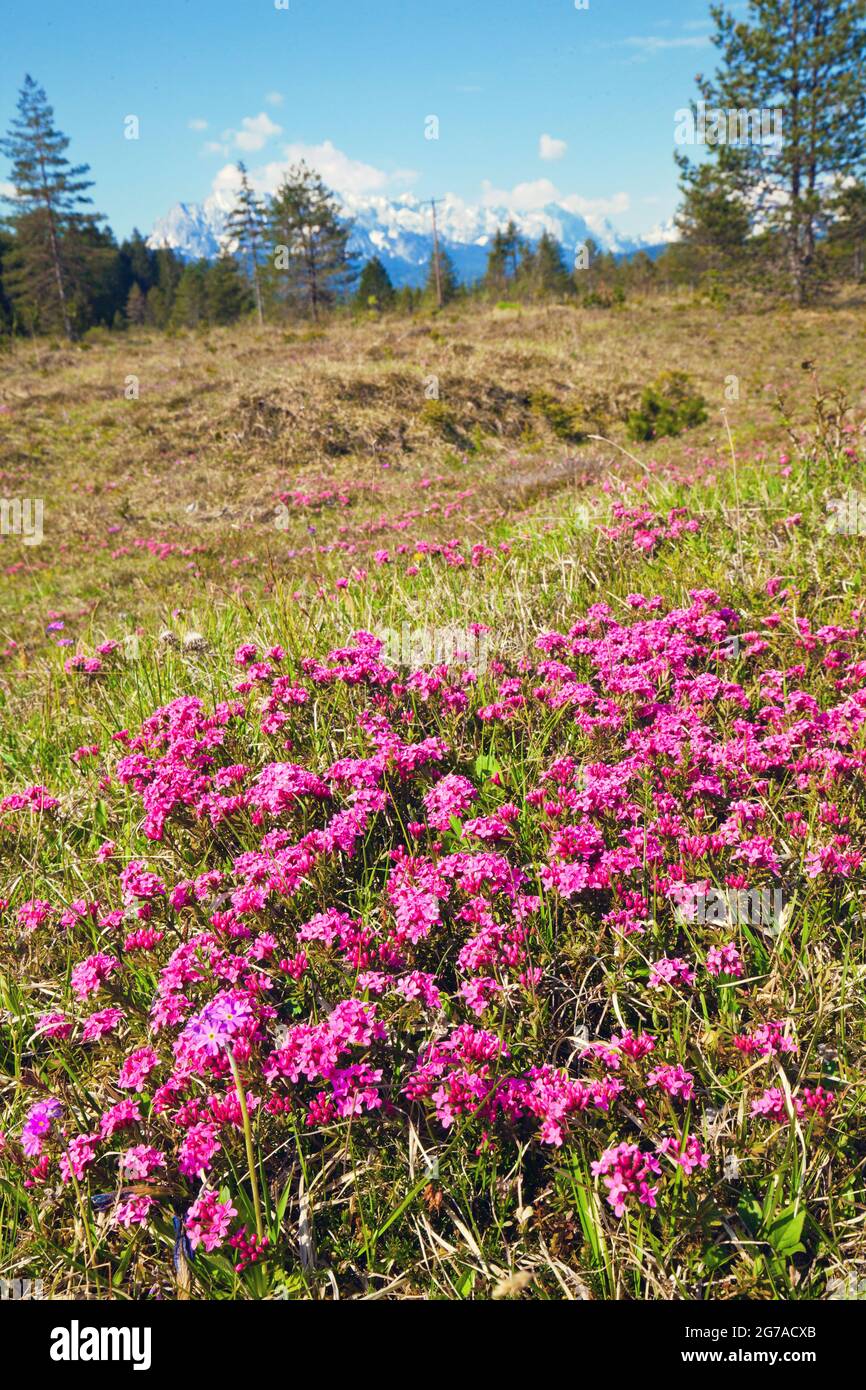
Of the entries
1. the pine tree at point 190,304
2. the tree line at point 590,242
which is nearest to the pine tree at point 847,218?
the tree line at point 590,242

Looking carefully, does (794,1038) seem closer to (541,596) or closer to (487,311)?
(541,596)

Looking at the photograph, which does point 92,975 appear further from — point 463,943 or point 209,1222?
point 463,943

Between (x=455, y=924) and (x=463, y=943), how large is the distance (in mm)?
72

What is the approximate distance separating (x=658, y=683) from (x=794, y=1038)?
5.46 ft

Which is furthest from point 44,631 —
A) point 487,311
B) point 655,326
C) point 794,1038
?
point 487,311

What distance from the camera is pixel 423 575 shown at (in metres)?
5.80

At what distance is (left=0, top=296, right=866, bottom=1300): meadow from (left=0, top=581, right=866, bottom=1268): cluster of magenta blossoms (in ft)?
0.05

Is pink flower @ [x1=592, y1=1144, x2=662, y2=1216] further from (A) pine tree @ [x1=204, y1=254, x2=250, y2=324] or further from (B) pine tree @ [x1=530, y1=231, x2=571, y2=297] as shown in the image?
(B) pine tree @ [x1=530, y1=231, x2=571, y2=297]


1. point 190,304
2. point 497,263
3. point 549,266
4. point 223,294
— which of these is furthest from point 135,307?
point 549,266

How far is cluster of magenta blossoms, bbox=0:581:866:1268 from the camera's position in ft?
6.03

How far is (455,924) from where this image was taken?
236cm

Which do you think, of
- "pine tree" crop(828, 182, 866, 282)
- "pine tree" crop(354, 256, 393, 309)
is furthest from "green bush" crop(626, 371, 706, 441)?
"pine tree" crop(354, 256, 393, 309)

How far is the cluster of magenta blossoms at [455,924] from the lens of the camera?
1.84m

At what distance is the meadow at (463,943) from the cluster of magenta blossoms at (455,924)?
0.05 feet
